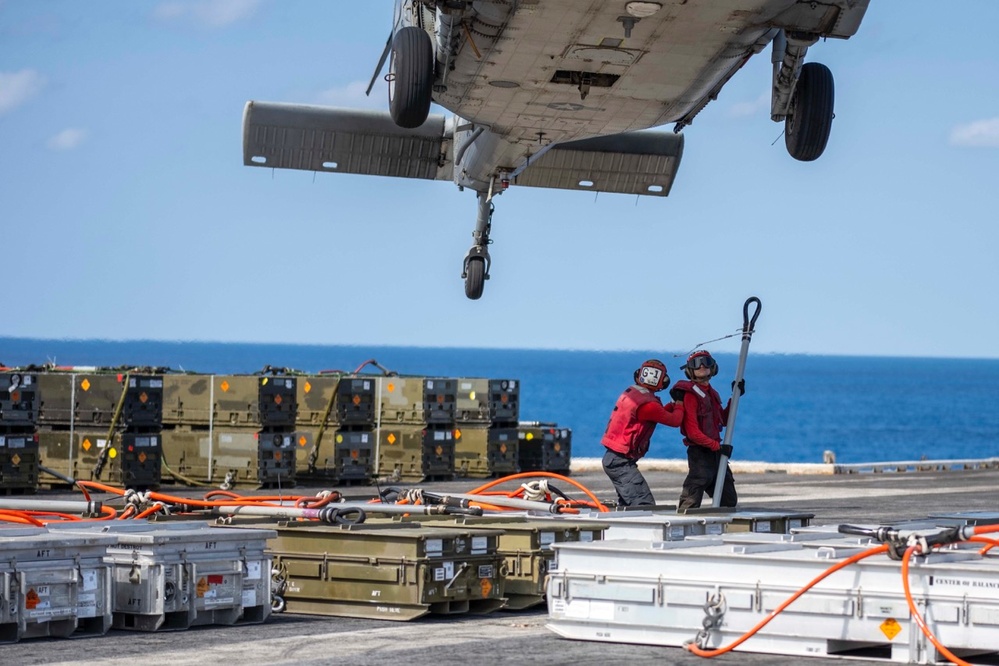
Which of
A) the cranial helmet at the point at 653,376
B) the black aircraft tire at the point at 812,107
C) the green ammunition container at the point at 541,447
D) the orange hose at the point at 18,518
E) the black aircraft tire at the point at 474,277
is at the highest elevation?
the black aircraft tire at the point at 812,107

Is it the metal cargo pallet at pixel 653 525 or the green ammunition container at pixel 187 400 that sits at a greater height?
the green ammunition container at pixel 187 400

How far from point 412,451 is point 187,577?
17.5m

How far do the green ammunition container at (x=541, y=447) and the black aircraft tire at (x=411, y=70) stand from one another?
1505cm

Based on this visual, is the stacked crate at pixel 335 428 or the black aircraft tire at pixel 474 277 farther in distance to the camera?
the stacked crate at pixel 335 428

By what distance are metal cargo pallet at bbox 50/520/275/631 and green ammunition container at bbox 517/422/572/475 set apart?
19.4 m

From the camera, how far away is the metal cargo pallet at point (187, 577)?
967 cm

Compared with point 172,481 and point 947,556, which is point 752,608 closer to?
point 947,556

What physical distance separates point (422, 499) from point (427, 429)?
14.0 meters

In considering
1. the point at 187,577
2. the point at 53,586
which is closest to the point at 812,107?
the point at 187,577

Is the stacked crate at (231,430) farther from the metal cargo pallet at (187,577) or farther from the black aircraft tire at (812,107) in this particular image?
the metal cargo pallet at (187,577)

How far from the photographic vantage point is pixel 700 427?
46.6 feet

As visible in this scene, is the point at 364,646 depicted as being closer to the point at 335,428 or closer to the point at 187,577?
the point at 187,577

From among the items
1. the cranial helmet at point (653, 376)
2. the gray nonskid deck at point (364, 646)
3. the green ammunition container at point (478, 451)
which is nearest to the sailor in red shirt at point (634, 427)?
the cranial helmet at point (653, 376)

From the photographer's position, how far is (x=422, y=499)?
44.2 feet
